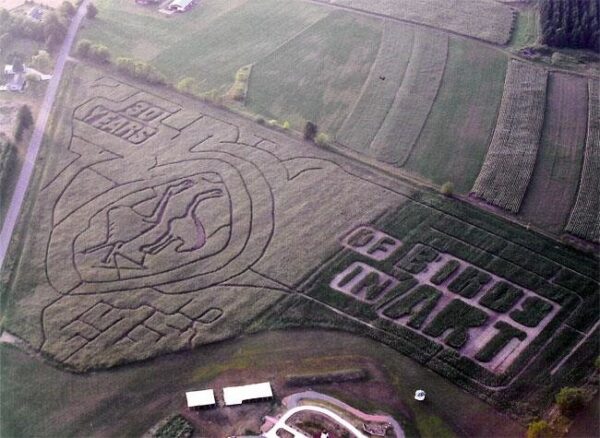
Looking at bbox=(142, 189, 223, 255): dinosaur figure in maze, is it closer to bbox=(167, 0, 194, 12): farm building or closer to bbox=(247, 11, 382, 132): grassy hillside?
bbox=(247, 11, 382, 132): grassy hillside

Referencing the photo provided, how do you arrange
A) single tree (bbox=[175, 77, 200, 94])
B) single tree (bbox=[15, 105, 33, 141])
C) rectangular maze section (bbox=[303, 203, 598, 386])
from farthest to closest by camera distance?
single tree (bbox=[175, 77, 200, 94]) → single tree (bbox=[15, 105, 33, 141]) → rectangular maze section (bbox=[303, 203, 598, 386])

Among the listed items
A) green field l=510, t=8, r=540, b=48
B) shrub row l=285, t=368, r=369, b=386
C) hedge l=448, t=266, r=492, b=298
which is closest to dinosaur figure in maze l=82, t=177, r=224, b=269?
shrub row l=285, t=368, r=369, b=386

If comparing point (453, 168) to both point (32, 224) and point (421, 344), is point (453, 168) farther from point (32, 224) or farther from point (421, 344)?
point (32, 224)

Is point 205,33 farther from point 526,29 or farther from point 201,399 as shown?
point 201,399

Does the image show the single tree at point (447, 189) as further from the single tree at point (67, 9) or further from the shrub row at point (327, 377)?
the single tree at point (67, 9)

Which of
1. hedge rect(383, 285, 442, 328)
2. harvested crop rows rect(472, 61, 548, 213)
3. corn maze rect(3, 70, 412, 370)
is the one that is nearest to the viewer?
corn maze rect(3, 70, 412, 370)

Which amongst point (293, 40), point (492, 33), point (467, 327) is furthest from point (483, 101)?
point (467, 327)

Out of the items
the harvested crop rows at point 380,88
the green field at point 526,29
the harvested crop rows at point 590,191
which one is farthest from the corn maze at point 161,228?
the green field at point 526,29
